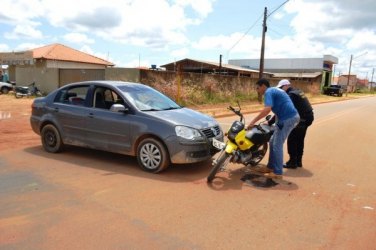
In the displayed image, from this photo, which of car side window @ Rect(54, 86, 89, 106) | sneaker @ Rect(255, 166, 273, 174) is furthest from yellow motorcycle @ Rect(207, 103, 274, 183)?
car side window @ Rect(54, 86, 89, 106)

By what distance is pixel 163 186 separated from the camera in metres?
5.71

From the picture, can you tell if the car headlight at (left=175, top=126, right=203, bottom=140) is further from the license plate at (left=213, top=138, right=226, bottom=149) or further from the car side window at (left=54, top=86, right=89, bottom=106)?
the car side window at (left=54, top=86, right=89, bottom=106)

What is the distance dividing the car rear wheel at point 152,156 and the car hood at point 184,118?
447 mm

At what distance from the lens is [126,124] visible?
665cm

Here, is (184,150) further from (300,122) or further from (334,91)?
(334,91)

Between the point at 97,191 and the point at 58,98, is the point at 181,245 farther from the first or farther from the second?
the point at 58,98

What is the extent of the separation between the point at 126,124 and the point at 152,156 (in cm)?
77

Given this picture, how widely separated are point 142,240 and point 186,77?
18.3m

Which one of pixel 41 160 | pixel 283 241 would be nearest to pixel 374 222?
pixel 283 241

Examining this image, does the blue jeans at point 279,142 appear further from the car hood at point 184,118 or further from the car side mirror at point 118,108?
the car side mirror at point 118,108

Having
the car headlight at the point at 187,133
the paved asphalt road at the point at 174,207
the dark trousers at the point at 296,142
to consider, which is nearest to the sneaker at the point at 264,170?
the paved asphalt road at the point at 174,207

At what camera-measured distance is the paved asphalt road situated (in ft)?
12.8

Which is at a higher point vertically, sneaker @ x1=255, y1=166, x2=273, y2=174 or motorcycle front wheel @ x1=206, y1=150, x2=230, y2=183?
motorcycle front wheel @ x1=206, y1=150, x2=230, y2=183

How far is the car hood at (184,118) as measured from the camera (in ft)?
20.9
